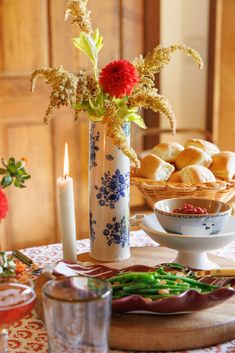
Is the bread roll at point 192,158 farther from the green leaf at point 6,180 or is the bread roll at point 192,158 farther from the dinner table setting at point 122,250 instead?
the green leaf at point 6,180

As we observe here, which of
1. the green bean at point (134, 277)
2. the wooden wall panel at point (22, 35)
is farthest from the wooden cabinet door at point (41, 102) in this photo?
the green bean at point (134, 277)

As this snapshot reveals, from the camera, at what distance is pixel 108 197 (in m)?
1.38

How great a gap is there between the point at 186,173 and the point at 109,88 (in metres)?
0.43

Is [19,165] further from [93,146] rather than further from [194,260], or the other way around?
[194,260]

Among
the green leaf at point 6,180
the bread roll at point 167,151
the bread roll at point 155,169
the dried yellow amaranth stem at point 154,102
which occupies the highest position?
the dried yellow amaranth stem at point 154,102

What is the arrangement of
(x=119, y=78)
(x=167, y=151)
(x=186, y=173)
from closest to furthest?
(x=119, y=78), (x=186, y=173), (x=167, y=151)

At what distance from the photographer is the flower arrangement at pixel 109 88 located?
1.23m

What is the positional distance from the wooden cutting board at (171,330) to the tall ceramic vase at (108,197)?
0.34 meters

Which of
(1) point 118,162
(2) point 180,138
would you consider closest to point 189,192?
(1) point 118,162

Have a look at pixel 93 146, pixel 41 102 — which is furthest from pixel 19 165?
pixel 41 102

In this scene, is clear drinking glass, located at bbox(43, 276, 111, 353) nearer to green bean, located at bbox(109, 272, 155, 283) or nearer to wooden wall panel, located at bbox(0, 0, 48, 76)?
green bean, located at bbox(109, 272, 155, 283)

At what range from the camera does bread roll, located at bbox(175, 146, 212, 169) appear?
1.67m

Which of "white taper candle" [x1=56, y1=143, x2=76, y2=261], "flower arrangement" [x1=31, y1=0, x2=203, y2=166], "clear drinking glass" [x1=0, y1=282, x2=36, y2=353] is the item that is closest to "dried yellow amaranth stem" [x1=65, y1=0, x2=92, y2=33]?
"flower arrangement" [x1=31, y1=0, x2=203, y2=166]

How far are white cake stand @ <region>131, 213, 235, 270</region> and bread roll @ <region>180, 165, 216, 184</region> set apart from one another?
234 millimetres
